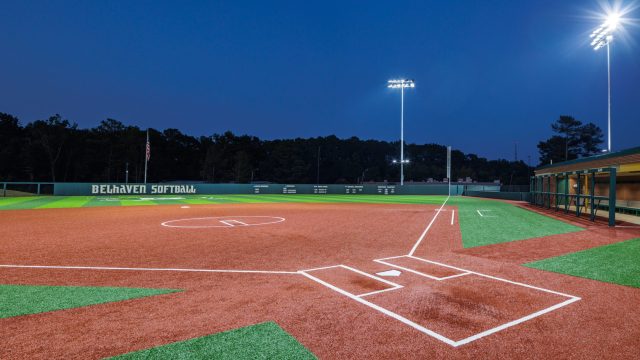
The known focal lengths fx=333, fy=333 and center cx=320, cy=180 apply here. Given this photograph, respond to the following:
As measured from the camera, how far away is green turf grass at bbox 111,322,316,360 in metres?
3.59

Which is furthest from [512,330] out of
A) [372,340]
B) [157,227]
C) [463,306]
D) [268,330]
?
[157,227]

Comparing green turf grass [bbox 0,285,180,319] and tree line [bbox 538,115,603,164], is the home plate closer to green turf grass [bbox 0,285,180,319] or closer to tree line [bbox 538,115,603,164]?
green turf grass [bbox 0,285,180,319]

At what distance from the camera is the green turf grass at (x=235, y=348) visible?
359cm

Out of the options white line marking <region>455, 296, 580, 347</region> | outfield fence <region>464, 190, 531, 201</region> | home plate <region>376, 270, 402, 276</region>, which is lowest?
white line marking <region>455, 296, 580, 347</region>

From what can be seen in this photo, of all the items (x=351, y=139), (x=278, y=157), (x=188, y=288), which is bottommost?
Answer: (x=188, y=288)

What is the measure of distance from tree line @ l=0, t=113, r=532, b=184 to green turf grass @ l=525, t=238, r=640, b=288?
85203 mm

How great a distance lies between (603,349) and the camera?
3885 millimetres

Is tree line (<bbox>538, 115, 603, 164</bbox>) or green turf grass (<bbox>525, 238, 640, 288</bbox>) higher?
tree line (<bbox>538, 115, 603, 164</bbox>)

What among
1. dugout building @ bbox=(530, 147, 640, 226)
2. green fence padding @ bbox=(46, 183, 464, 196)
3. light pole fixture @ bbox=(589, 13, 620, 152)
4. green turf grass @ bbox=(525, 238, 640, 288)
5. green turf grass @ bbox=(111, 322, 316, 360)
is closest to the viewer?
green turf grass @ bbox=(111, 322, 316, 360)

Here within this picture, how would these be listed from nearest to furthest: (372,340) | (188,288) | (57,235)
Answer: (372,340)
(188,288)
(57,235)

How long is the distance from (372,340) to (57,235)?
12288 mm

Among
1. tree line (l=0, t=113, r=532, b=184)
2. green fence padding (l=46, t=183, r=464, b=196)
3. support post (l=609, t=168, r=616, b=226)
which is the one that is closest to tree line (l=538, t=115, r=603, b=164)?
tree line (l=0, t=113, r=532, b=184)

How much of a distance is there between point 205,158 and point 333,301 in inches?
3997

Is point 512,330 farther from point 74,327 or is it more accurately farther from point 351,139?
point 351,139
